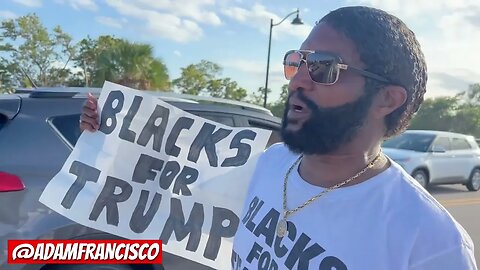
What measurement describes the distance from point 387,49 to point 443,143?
1195cm

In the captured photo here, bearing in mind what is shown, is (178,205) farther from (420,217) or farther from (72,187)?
(420,217)

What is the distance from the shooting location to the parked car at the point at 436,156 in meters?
11.7

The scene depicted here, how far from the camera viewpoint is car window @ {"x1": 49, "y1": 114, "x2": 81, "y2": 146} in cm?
316

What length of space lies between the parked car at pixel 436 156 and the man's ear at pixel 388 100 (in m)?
10.0

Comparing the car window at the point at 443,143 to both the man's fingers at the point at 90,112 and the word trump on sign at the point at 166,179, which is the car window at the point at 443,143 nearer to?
the word trump on sign at the point at 166,179

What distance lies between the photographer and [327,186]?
1528mm

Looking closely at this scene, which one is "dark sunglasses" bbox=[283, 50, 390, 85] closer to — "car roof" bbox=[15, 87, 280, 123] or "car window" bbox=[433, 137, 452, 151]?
"car roof" bbox=[15, 87, 280, 123]

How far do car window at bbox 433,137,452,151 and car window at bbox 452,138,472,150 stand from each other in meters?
0.23

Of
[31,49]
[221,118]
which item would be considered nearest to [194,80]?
[31,49]

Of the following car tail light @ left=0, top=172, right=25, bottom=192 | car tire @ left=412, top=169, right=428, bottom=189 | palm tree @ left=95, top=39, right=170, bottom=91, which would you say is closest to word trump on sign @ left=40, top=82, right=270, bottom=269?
car tail light @ left=0, top=172, right=25, bottom=192

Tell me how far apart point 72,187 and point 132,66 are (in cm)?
1770

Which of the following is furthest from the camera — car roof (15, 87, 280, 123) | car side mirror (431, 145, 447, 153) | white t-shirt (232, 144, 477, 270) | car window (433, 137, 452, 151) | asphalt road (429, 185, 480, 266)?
car window (433, 137, 452, 151)

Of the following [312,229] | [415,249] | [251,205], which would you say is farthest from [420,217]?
[251,205]

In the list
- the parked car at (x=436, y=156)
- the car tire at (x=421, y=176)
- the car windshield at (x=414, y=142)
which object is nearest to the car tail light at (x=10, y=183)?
the parked car at (x=436, y=156)
